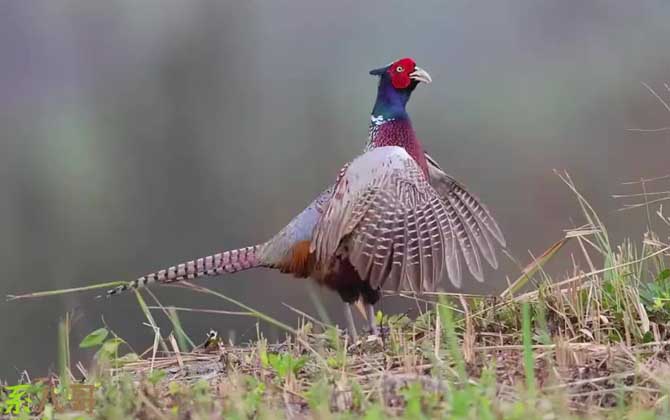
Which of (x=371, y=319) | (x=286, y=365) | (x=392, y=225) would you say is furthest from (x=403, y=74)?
(x=286, y=365)

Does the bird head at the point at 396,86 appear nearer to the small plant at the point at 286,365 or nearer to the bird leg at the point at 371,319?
the bird leg at the point at 371,319

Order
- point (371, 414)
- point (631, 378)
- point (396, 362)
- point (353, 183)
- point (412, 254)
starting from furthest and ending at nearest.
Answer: point (353, 183)
point (412, 254)
point (396, 362)
point (631, 378)
point (371, 414)

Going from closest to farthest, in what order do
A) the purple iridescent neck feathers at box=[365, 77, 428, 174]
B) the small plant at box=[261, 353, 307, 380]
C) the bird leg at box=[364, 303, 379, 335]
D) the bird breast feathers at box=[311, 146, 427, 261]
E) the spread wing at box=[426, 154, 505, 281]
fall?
the small plant at box=[261, 353, 307, 380] < the bird leg at box=[364, 303, 379, 335] < the bird breast feathers at box=[311, 146, 427, 261] < the spread wing at box=[426, 154, 505, 281] < the purple iridescent neck feathers at box=[365, 77, 428, 174]

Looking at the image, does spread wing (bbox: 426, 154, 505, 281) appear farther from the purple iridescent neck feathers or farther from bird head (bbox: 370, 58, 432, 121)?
bird head (bbox: 370, 58, 432, 121)

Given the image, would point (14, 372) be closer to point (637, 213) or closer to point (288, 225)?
point (288, 225)

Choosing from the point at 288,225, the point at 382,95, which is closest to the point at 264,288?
the point at 288,225

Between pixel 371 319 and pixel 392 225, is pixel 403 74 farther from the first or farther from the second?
pixel 371 319

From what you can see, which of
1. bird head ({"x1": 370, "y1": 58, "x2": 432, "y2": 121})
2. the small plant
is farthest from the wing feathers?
the small plant

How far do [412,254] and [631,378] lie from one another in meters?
1.10

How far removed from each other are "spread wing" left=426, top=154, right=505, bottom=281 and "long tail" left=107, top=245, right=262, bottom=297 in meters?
0.80

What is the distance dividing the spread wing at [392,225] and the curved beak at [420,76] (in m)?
0.45

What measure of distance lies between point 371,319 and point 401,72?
105 cm

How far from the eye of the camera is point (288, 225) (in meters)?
3.71

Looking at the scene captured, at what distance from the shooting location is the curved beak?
3662 mm
